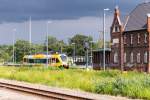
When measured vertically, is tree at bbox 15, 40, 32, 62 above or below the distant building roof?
below

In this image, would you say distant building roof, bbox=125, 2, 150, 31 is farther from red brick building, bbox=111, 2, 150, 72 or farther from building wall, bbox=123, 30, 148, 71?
building wall, bbox=123, 30, 148, 71

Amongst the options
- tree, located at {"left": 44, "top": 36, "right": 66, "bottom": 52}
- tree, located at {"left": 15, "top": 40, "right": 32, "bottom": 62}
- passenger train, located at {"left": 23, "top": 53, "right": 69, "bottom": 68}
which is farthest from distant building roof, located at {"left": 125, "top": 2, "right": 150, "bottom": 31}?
tree, located at {"left": 44, "top": 36, "right": 66, "bottom": 52}

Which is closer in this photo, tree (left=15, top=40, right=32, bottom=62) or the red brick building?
the red brick building

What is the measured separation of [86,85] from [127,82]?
3711mm

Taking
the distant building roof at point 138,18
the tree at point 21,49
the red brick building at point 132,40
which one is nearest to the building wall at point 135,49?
the red brick building at point 132,40

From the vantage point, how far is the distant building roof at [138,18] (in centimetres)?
7744

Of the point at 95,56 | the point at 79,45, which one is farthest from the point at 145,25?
the point at 79,45

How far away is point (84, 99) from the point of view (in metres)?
16.1

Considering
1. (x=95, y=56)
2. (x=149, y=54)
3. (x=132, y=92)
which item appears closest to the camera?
(x=132, y=92)

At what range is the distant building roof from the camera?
254 feet

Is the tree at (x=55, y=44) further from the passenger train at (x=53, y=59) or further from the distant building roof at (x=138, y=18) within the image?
the distant building roof at (x=138, y=18)

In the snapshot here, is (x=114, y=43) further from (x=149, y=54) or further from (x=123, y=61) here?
(x=149, y=54)

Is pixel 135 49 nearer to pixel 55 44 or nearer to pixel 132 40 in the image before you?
pixel 132 40

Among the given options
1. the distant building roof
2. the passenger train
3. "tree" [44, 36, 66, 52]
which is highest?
the distant building roof
